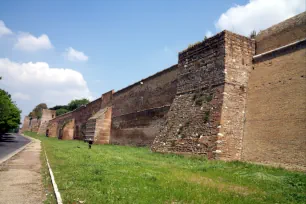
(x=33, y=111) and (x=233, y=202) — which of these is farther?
(x=33, y=111)

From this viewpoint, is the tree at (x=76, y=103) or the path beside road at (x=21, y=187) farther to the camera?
the tree at (x=76, y=103)

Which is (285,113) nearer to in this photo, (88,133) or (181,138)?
(181,138)

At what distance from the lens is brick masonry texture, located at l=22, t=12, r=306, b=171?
369 inches

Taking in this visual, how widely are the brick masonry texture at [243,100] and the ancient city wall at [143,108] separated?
2953 millimetres

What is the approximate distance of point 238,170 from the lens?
855cm

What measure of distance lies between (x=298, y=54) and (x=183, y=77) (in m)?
5.87

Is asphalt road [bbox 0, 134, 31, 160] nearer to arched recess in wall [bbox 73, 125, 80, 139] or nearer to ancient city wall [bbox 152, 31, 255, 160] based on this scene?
ancient city wall [bbox 152, 31, 255, 160]

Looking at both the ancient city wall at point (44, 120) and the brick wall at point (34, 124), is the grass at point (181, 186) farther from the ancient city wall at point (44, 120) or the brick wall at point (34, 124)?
the brick wall at point (34, 124)

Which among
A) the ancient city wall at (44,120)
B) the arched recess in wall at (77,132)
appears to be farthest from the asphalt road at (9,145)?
the ancient city wall at (44,120)

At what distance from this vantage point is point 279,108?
→ 9781 millimetres

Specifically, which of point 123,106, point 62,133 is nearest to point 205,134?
point 123,106

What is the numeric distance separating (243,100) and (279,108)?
1.94 metres

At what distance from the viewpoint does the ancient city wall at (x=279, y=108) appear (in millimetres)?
8961

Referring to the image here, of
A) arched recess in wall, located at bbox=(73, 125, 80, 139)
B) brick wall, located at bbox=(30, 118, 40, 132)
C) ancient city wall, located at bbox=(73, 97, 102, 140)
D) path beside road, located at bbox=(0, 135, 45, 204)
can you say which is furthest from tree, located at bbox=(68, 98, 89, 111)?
path beside road, located at bbox=(0, 135, 45, 204)
